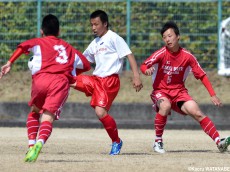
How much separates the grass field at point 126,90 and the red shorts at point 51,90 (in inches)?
314

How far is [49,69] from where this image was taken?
11141 millimetres

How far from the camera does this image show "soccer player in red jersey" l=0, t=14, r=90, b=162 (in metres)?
11.0

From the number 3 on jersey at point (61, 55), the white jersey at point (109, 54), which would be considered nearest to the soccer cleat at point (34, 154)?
the number 3 on jersey at point (61, 55)

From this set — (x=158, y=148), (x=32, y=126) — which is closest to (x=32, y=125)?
(x=32, y=126)

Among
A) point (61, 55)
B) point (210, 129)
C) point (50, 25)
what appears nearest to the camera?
point (61, 55)

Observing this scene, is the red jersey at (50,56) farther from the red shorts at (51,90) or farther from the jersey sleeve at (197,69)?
the jersey sleeve at (197,69)

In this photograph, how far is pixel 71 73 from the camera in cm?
1133

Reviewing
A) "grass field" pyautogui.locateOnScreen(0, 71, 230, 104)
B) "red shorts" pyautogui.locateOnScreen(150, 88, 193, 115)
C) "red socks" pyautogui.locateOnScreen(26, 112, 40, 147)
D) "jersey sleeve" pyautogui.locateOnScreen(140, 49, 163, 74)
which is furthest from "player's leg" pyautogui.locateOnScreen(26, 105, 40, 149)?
"grass field" pyautogui.locateOnScreen(0, 71, 230, 104)

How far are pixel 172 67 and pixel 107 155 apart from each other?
149 centimetres

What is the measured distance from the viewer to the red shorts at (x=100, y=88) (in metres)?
12.2

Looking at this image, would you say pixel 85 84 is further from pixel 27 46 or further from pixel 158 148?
pixel 27 46

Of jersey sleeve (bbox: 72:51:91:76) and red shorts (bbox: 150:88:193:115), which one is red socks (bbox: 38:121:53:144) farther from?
red shorts (bbox: 150:88:193:115)

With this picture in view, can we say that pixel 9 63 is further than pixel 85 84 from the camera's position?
No

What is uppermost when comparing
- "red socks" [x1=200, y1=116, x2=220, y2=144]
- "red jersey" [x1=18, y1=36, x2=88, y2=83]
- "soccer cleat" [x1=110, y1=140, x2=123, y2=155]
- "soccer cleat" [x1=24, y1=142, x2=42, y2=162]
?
"red jersey" [x1=18, y1=36, x2=88, y2=83]
